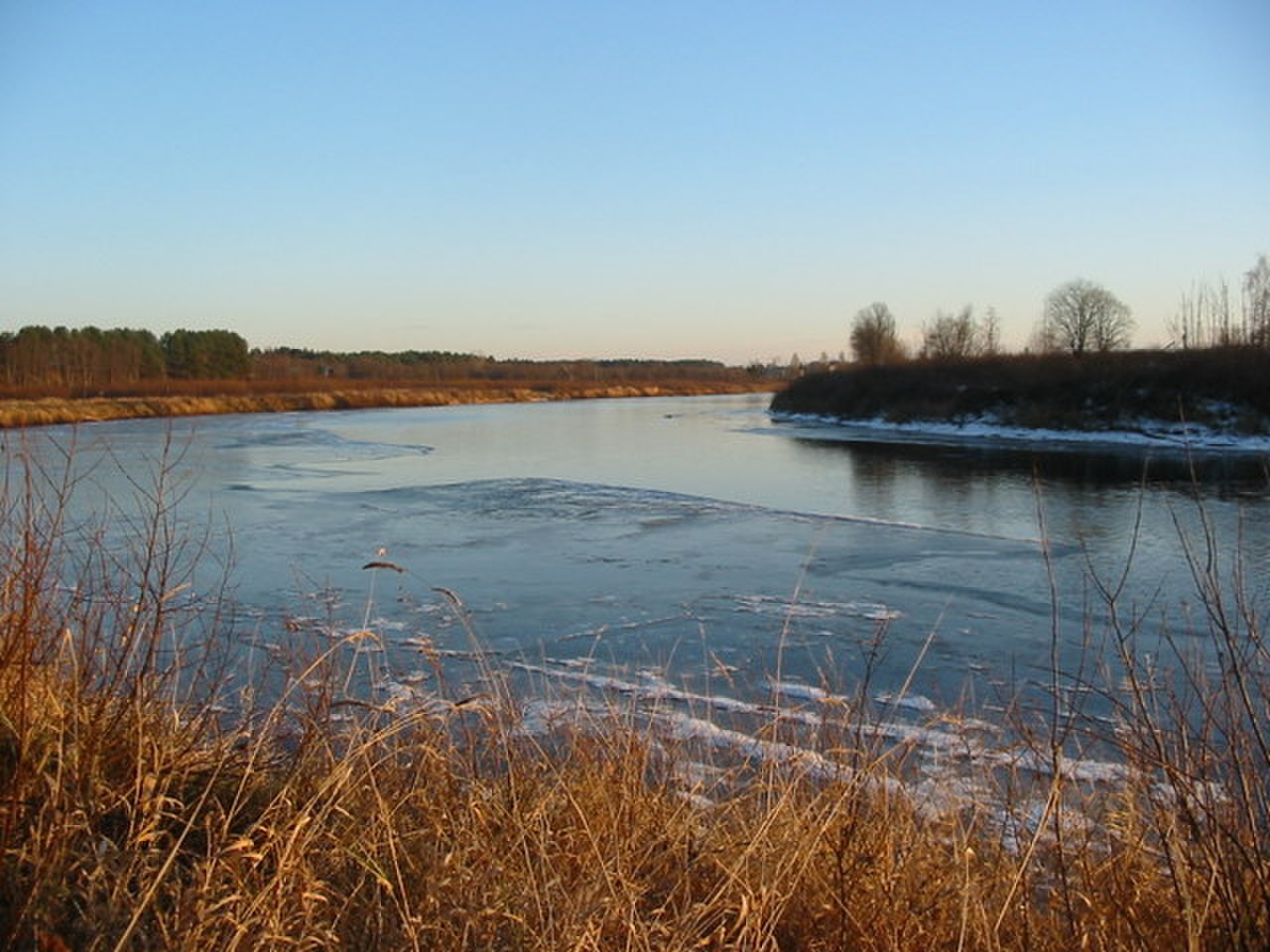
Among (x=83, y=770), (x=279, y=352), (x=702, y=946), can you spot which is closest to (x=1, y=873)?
(x=83, y=770)

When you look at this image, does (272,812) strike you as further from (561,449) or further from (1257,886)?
(561,449)

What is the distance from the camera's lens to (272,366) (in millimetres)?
98500

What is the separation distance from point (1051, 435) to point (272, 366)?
3428 inches

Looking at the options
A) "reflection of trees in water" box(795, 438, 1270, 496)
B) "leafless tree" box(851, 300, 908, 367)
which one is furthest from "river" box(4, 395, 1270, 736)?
"leafless tree" box(851, 300, 908, 367)

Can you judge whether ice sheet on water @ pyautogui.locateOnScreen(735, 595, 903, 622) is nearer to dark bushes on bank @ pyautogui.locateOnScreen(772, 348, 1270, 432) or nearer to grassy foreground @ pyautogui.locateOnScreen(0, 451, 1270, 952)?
grassy foreground @ pyautogui.locateOnScreen(0, 451, 1270, 952)

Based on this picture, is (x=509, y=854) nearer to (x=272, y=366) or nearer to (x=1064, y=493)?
(x=1064, y=493)

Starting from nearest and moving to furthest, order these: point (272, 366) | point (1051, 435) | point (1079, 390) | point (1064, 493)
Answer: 1. point (1064, 493)
2. point (1051, 435)
3. point (1079, 390)
4. point (272, 366)

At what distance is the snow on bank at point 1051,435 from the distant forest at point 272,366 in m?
23.4

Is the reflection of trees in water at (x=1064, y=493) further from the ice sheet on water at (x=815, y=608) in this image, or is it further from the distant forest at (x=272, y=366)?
the distant forest at (x=272, y=366)

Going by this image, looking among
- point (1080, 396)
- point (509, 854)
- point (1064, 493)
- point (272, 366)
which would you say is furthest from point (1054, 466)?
point (272, 366)

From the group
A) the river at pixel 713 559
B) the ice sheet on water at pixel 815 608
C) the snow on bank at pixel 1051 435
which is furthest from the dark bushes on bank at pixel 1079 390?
the ice sheet on water at pixel 815 608

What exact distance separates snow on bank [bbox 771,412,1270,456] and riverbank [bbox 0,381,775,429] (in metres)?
23.1

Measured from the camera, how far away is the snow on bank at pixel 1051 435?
979 inches

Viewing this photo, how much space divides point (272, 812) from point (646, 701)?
3.14 m
